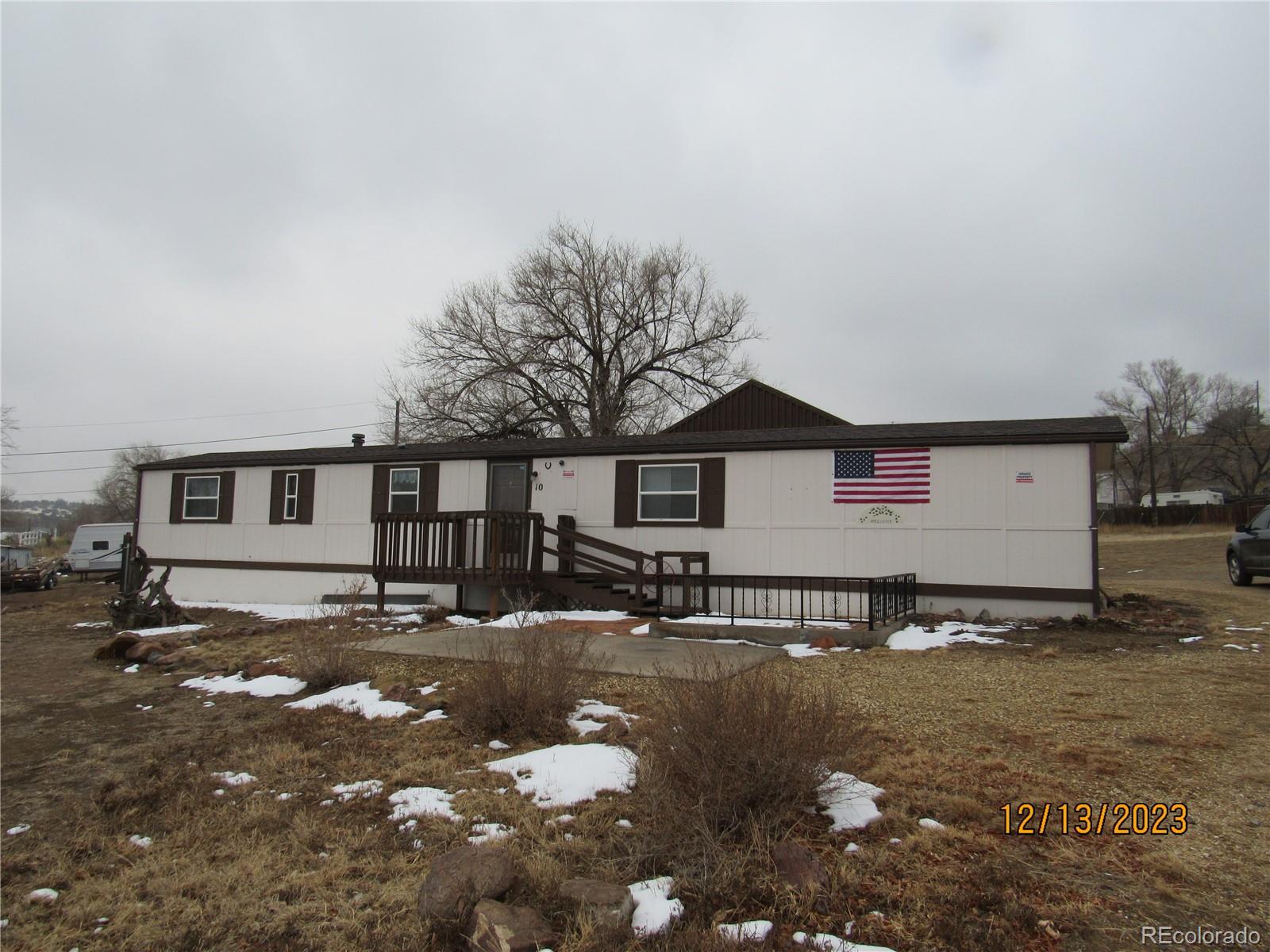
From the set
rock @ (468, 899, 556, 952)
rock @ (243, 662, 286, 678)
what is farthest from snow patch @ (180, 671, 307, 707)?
rock @ (468, 899, 556, 952)

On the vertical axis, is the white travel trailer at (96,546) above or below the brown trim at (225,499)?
below

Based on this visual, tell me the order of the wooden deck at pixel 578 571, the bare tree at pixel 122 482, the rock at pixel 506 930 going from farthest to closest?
1. the bare tree at pixel 122 482
2. the wooden deck at pixel 578 571
3. the rock at pixel 506 930

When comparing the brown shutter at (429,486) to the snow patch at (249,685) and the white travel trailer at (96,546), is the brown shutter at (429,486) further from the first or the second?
the white travel trailer at (96,546)

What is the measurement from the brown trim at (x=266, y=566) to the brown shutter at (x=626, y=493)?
4.74 metres

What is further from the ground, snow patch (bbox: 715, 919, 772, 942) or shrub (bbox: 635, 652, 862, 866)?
shrub (bbox: 635, 652, 862, 866)

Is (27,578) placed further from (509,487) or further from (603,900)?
(603,900)

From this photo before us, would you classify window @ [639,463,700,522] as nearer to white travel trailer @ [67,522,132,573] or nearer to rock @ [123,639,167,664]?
rock @ [123,639,167,664]

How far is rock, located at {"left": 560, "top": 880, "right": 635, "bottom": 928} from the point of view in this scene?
2.73 meters

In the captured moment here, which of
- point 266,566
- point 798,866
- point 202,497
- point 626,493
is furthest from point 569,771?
point 202,497

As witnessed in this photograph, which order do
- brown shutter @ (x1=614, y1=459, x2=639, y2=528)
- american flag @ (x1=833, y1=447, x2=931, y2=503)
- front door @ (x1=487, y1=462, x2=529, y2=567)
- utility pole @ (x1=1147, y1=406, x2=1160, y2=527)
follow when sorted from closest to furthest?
american flag @ (x1=833, y1=447, x2=931, y2=503) → brown shutter @ (x1=614, y1=459, x2=639, y2=528) → front door @ (x1=487, y1=462, x2=529, y2=567) → utility pole @ (x1=1147, y1=406, x2=1160, y2=527)

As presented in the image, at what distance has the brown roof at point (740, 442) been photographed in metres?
10.4

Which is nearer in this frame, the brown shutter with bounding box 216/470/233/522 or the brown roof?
the brown roof

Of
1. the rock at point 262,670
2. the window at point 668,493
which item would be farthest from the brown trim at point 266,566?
the rock at point 262,670

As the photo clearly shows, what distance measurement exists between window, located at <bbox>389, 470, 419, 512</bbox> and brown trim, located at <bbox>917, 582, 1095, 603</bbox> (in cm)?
905
